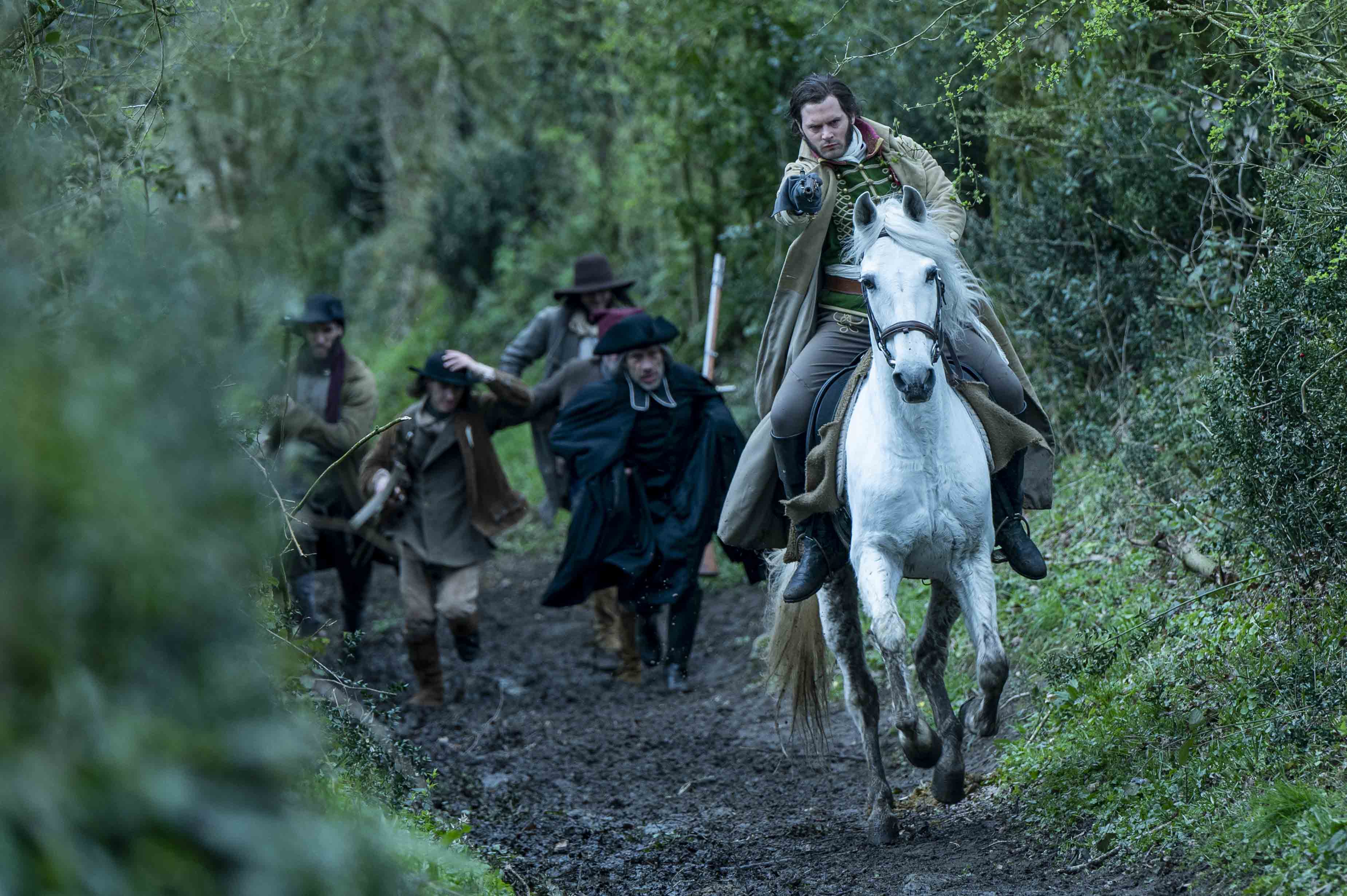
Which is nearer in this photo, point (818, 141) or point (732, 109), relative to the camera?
point (818, 141)

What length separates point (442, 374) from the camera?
8.73 m

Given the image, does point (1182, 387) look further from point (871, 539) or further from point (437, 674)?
point (437, 674)

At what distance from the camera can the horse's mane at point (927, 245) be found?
505 centimetres

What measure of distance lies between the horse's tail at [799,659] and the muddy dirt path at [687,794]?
42 cm

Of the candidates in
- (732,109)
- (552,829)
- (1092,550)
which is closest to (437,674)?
(552,829)

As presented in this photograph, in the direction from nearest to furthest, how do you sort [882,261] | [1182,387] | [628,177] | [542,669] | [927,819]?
[882,261] → [927,819] → [1182,387] → [542,669] → [628,177]

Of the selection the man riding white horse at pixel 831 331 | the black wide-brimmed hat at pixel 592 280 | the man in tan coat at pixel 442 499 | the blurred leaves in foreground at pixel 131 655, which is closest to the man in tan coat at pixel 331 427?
the man in tan coat at pixel 442 499

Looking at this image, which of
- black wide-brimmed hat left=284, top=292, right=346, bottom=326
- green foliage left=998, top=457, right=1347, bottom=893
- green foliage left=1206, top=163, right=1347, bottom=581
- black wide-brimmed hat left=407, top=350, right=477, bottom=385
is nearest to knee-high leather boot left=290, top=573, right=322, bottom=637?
black wide-brimmed hat left=407, top=350, right=477, bottom=385

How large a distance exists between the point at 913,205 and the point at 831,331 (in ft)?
3.03

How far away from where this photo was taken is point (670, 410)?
348 inches

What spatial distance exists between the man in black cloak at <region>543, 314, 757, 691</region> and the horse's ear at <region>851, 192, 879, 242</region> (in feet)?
11.7

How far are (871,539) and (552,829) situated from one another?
81.1 inches

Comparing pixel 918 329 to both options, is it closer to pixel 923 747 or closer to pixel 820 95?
pixel 820 95

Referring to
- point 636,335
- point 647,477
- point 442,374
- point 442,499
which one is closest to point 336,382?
point 442,374
